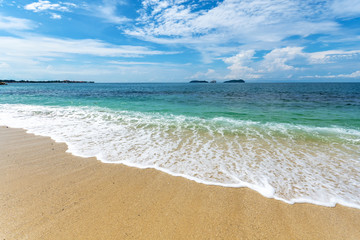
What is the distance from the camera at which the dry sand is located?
9.90ft

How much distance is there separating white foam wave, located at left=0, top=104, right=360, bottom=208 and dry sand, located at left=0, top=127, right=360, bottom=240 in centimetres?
51

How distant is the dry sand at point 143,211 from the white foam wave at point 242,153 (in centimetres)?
51

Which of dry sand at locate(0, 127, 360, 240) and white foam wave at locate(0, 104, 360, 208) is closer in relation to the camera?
dry sand at locate(0, 127, 360, 240)

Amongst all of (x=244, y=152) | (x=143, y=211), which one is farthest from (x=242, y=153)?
(x=143, y=211)

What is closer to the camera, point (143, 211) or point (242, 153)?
point (143, 211)

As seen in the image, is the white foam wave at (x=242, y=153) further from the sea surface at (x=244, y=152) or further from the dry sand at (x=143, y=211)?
the dry sand at (x=143, y=211)

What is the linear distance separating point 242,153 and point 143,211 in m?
4.45

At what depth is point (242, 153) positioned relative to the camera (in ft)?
21.6

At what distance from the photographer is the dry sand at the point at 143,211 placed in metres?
3.02

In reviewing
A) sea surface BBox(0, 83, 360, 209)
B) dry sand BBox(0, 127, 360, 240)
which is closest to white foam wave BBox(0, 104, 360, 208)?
sea surface BBox(0, 83, 360, 209)

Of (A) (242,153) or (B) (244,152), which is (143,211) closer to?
(A) (242,153)

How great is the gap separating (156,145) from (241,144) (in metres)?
3.74

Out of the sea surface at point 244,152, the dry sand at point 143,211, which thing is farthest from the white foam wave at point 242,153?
the dry sand at point 143,211

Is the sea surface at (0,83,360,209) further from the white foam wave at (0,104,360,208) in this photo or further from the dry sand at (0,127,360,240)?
the dry sand at (0,127,360,240)
